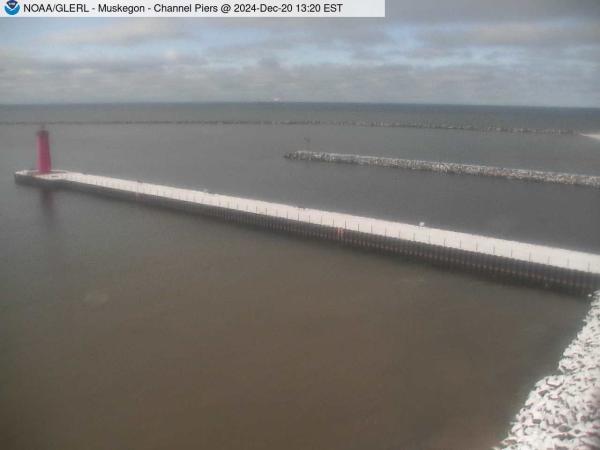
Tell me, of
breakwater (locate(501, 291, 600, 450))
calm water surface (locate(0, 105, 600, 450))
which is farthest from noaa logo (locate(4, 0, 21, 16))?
breakwater (locate(501, 291, 600, 450))

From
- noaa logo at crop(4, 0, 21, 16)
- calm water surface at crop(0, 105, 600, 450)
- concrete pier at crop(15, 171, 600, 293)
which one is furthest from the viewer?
concrete pier at crop(15, 171, 600, 293)

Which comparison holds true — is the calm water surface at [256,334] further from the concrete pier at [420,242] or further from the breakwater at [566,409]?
the concrete pier at [420,242]

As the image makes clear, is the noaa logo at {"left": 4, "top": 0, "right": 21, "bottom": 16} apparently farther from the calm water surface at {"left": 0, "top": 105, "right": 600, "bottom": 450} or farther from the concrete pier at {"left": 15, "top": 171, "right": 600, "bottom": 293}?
the concrete pier at {"left": 15, "top": 171, "right": 600, "bottom": 293}

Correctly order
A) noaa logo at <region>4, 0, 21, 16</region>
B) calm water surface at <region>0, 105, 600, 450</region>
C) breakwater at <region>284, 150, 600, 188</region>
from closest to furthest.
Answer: noaa logo at <region>4, 0, 21, 16</region>
calm water surface at <region>0, 105, 600, 450</region>
breakwater at <region>284, 150, 600, 188</region>

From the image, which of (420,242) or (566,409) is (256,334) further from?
(420,242)

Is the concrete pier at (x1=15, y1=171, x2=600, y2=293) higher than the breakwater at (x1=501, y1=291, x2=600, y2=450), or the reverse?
the concrete pier at (x1=15, y1=171, x2=600, y2=293)

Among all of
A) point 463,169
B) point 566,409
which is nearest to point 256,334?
point 566,409
